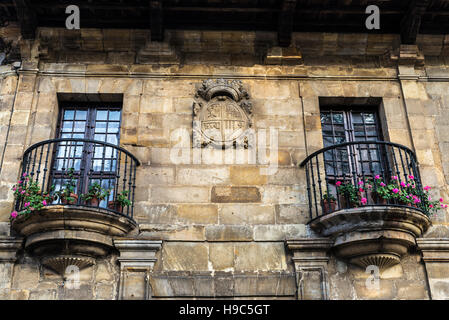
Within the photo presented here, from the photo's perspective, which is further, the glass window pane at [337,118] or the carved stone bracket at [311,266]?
the glass window pane at [337,118]

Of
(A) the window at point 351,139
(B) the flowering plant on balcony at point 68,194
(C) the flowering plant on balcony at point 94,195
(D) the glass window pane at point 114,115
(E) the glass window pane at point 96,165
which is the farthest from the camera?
(D) the glass window pane at point 114,115

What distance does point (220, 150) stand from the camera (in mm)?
7215

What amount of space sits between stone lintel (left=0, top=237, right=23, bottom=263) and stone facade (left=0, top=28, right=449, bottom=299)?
12mm

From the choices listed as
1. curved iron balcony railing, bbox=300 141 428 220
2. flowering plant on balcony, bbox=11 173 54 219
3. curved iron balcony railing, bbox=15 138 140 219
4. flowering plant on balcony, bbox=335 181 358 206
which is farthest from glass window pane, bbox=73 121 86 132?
flowering plant on balcony, bbox=335 181 358 206

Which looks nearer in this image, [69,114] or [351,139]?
[351,139]

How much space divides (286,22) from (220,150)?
2123mm

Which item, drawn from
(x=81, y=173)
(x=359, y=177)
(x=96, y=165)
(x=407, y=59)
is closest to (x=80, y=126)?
(x=96, y=165)

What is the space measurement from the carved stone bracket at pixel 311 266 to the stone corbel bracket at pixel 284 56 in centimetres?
280

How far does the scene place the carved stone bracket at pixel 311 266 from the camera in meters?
6.32

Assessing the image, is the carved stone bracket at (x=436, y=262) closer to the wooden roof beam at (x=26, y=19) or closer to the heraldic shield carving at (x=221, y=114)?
the heraldic shield carving at (x=221, y=114)

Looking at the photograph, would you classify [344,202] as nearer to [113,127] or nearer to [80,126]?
[113,127]

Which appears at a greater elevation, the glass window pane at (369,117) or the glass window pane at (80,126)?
the glass window pane at (369,117)

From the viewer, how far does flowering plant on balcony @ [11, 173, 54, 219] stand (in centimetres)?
617

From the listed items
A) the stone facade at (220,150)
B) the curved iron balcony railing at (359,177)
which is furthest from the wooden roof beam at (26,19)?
the curved iron balcony railing at (359,177)
